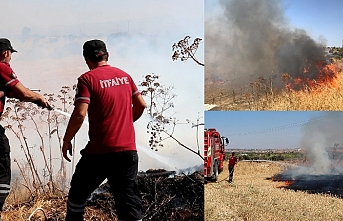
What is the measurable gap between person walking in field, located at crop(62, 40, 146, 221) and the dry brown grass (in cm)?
195

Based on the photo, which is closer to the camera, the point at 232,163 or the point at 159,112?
the point at 159,112

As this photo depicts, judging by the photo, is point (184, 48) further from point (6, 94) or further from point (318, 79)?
point (6, 94)

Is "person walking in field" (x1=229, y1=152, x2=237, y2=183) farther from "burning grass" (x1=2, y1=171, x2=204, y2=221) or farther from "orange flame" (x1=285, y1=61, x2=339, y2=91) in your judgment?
"orange flame" (x1=285, y1=61, x2=339, y2=91)

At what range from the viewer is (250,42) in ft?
20.6

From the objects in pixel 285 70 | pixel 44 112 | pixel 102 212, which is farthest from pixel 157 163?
pixel 285 70

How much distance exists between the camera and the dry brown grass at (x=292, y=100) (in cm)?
630

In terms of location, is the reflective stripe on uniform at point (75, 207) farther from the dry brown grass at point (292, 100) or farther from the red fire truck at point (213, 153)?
the dry brown grass at point (292, 100)

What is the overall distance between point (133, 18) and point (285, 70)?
1.69 metres

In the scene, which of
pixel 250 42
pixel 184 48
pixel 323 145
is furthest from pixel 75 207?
pixel 323 145

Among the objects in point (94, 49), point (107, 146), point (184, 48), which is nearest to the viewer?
point (107, 146)

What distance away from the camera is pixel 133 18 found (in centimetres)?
615

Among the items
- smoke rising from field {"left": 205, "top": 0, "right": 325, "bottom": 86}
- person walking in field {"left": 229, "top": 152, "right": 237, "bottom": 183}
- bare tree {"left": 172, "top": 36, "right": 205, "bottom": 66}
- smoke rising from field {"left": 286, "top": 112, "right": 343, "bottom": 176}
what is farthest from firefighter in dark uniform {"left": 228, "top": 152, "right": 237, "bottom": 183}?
bare tree {"left": 172, "top": 36, "right": 205, "bottom": 66}

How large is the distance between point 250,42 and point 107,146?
7.92 feet

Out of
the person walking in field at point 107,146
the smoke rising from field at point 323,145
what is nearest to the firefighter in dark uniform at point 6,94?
the person walking in field at point 107,146
